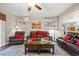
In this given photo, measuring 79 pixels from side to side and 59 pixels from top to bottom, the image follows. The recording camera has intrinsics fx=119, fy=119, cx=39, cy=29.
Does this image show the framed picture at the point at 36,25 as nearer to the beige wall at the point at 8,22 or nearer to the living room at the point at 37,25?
the living room at the point at 37,25

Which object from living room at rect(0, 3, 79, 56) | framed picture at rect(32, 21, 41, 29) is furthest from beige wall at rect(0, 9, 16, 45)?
framed picture at rect(32, 21, 41, 29)

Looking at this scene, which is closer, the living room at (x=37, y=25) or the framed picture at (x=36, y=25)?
the living room at (x=37, y=25)

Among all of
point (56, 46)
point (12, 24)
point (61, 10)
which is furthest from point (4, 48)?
point (61, 10)

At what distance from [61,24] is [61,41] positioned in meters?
0.50

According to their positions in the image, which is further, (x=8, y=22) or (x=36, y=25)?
(x=36, y=25)

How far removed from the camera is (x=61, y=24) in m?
3.14

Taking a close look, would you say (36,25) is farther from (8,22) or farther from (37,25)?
(8,22)

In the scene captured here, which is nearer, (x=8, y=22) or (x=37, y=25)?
(x=8, y=22)

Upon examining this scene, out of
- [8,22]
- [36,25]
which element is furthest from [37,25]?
[8,22]

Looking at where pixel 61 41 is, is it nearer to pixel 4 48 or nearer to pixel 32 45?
pixel 32 45

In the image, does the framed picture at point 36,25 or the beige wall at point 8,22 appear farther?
the framed picture at point 36,25

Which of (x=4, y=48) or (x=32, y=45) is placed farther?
(x=32, y=45)

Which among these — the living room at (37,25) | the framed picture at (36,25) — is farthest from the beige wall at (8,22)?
the framed picture at (36,25)

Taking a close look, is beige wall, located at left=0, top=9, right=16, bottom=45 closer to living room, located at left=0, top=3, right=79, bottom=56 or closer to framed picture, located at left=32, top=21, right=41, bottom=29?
living room, located at left=0, top=3, right=79, bottom=56
